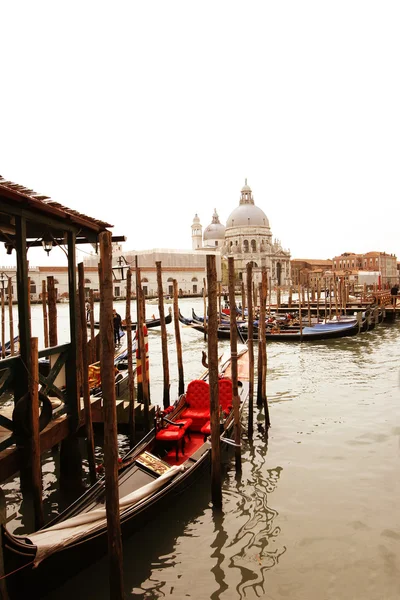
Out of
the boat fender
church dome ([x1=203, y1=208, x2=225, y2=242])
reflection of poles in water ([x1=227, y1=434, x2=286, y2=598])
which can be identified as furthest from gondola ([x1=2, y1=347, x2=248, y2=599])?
church dome ([x1=203, y1=208, x2=225, y2=242])

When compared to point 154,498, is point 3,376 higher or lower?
higher

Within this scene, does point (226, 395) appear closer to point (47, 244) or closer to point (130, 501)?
point (130, 501)

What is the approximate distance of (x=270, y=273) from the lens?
5659 centimetres

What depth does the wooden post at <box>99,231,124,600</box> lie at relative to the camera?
2.47 metres

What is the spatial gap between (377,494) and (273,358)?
7577 millimetres

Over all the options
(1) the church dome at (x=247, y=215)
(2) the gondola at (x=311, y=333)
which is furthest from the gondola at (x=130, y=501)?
(1) the church dome at (x=247, y=215)

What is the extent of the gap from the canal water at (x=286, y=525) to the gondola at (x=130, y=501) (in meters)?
0.18

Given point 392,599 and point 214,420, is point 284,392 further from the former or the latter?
point 392,599

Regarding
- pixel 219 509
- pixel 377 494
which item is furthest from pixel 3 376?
pixel 377 494

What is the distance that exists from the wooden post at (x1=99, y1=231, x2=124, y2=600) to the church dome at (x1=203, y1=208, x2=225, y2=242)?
214 ft

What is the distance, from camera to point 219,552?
10.6ft

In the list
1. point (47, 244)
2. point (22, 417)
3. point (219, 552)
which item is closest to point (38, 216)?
point (47, 244)

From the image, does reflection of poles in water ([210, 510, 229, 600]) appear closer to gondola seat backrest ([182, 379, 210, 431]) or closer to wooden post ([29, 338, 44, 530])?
wooden post ([29, 338, 44, 530])

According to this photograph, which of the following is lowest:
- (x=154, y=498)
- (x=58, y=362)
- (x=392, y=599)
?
(x=392, y=599)
